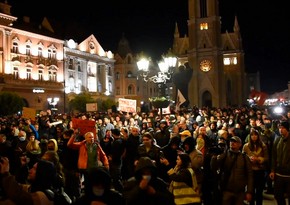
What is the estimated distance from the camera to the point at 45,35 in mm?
53969

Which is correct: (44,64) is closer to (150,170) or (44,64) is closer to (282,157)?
(282,157)

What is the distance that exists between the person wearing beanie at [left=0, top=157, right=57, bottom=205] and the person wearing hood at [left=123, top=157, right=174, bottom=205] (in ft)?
3.51

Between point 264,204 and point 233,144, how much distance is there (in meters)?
3.11

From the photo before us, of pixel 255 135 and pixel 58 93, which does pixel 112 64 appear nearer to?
pixel 58 93

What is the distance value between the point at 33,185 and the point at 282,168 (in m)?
4.91

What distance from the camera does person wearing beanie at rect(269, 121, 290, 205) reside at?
759cm

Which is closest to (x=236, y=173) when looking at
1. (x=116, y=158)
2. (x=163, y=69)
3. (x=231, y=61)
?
(x=116, y=158)

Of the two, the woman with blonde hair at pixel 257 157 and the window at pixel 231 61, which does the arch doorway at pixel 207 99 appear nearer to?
the window at pixel 231 61

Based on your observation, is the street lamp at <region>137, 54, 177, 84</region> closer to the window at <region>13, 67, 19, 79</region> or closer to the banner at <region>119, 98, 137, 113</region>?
the banner at <region>119, 98, 137, 113</region>

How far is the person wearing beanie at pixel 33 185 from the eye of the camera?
419cm

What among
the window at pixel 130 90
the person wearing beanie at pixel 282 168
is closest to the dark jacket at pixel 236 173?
the person wearing beanie at pixel 282 168

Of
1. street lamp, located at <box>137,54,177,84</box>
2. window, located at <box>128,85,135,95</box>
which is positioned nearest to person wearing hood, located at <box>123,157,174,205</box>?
street lamp, located at <box>137,54,177,84</box>

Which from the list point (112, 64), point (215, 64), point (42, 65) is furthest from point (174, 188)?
point (112, 64)

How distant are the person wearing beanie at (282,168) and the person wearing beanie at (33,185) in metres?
4.45
